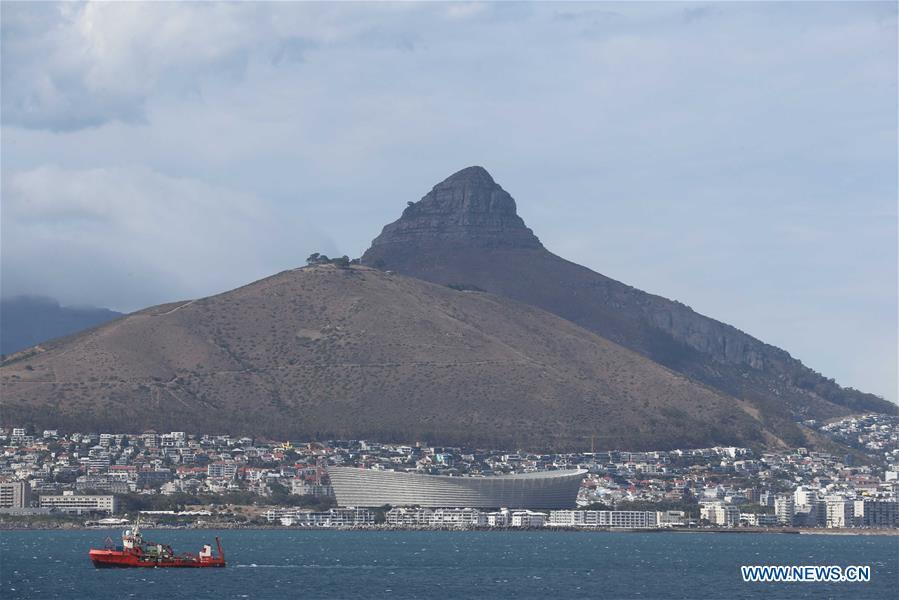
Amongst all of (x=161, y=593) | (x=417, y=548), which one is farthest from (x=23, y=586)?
(x=417, y=548)

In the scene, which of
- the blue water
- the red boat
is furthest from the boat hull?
the blue water

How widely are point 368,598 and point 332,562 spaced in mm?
39038

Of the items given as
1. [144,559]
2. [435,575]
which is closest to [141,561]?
[144,559]

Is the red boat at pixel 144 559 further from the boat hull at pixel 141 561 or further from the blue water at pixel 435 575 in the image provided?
the blue water at pixel 435 575

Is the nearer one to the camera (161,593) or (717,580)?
(161,593)

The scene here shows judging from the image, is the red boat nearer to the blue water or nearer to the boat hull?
the boat hull

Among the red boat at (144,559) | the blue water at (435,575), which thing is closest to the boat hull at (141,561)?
the red boat at (144,559)

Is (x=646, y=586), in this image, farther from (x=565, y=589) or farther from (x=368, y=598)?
(x=368, y=598)

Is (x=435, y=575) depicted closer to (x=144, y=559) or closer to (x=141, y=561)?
(x=144, y=559)

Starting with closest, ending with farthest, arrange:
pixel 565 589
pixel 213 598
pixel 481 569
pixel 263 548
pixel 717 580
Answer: pixel 213 598
pixel 565 589
pixel 717 580
pixel 481 569
pixel 263 548

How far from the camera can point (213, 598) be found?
126 m

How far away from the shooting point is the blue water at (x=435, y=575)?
13138 centimetres

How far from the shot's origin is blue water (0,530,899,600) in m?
131

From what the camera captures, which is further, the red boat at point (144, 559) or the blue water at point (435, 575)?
the red boat at point (144, 559)
